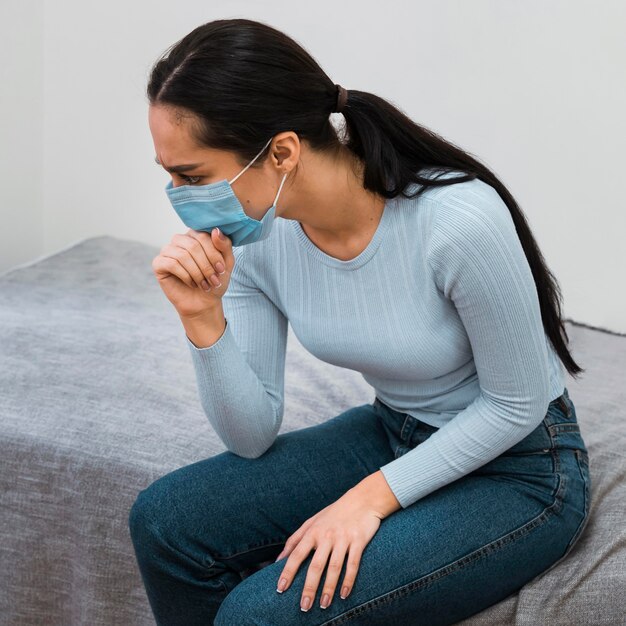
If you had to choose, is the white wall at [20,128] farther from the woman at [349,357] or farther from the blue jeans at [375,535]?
the blue jeans at [375,535]

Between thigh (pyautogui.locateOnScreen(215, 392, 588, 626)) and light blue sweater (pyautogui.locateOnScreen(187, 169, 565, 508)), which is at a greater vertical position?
light blue sweater (pyautogui.locateOnScreen(187, 169, 565, 508))

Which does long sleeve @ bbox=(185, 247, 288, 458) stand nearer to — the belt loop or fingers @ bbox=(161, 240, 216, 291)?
fingers @ bbox=(161, 240, 216, 291)

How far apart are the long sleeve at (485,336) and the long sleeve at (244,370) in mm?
200

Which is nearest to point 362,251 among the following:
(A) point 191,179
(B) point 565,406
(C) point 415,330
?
(C) point 415,330

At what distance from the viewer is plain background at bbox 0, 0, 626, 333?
6.88ft

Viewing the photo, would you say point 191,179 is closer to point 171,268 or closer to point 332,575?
point 171,268

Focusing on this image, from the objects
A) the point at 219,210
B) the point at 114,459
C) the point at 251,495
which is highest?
the point at 219,210

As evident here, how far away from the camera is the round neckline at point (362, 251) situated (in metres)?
1.16

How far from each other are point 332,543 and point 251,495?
16cm

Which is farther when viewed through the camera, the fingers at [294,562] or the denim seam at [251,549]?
the denim seam at [251,549]

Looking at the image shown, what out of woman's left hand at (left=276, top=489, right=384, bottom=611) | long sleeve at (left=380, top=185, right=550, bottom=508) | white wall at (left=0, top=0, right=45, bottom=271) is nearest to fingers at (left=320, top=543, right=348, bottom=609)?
woman's left hand at (left=276, top=489, right=384, bottom=611)

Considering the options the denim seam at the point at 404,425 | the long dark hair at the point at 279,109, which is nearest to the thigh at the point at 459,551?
the denim seam at the point at 404,425

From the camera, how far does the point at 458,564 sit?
1.04 meters

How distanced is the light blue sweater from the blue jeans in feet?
0.13
